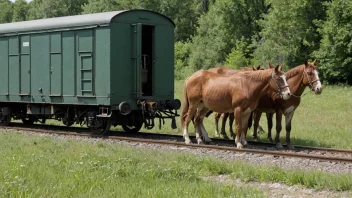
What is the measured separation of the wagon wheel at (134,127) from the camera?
17.6 m

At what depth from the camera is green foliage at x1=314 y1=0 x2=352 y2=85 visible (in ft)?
122

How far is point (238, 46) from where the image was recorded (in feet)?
178

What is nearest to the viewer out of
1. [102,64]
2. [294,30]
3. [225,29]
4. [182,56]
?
[102,64]

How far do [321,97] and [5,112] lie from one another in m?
19.7

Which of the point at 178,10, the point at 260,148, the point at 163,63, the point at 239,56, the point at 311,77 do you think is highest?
the point at 178,10

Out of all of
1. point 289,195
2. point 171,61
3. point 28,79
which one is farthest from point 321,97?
point 289,195

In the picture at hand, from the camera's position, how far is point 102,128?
54.1 ft

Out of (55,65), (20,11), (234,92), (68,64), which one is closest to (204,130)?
(234,92)

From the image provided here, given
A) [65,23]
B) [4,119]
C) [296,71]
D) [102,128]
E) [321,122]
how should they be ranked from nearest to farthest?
[296,71]
[102,128]
[65,23]
[4,119]
[321,122]

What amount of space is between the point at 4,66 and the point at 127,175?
39.2ft

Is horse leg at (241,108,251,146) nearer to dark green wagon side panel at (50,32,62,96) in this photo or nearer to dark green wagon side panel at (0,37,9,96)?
dark green wagon side panel at (50,32,62,96)

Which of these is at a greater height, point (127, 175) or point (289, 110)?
point (289, 110)

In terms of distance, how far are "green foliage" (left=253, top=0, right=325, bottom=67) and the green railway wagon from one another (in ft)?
91.4

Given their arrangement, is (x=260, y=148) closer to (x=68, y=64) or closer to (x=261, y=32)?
(x=68, y=64)
